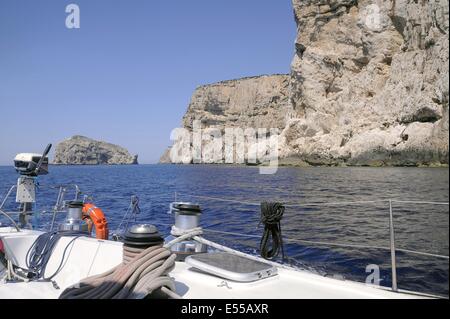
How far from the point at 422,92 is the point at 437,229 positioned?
38.1 m

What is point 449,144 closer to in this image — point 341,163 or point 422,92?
point 422,92

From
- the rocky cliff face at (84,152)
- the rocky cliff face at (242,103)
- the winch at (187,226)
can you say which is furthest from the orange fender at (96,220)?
the rocky cliff face at (84,152)

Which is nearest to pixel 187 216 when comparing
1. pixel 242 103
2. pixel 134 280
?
pixel 134 280

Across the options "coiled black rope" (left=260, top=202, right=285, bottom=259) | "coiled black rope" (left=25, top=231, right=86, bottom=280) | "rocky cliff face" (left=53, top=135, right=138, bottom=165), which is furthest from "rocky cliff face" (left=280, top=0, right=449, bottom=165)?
"rocky cliff face" (left=53, top=135, right=138, bottom=165)

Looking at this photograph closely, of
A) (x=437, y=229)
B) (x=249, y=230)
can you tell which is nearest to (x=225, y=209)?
(x=249, y=230)

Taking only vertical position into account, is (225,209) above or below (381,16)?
below

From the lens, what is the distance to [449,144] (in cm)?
141

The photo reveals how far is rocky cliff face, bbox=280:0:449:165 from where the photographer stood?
41.4 meters

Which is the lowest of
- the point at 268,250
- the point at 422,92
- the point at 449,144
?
the point at 268,250

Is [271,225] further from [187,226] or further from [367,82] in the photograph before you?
[367,82]

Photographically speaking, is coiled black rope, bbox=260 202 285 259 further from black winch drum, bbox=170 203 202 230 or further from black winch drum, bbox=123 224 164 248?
black winch drum, bbox=123 224 164 248

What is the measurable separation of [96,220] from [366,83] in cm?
5383
